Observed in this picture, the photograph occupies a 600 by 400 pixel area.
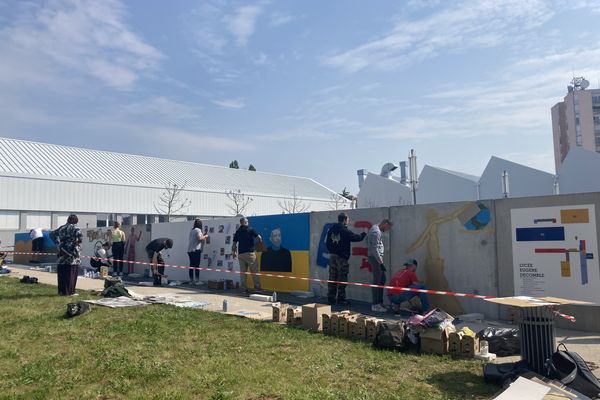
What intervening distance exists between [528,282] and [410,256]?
2540 millimetres

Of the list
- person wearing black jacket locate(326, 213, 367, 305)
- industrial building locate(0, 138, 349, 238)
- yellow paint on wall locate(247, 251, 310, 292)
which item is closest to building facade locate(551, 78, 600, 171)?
industrial building locate(0, 138, 349, 238)

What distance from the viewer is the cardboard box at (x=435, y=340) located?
6289 mm

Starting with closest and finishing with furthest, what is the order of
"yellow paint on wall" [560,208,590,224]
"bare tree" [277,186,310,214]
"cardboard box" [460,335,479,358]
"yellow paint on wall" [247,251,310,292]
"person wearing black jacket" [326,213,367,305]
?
"cardboard box" [460,335,479,358] → "yellow paint on wall" [560,208,590,224] → "person wearing black jacket" [326,213,367,305] → "yellow paint on wall" [247,251,310,292] → "bare tree" [277,186,310,214]

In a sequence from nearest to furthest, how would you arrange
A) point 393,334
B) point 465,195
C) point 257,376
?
point 257,376, point 393,334, point 465,195

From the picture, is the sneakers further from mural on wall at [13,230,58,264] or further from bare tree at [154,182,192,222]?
bare tree at [154,182,192,222]

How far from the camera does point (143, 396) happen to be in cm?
485

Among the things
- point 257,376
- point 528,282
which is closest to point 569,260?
point 528,282

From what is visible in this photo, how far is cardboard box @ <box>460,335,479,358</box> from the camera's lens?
6.08m

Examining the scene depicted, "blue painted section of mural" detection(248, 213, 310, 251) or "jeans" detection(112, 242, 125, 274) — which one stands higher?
"blue painted section of mural" detection(248, 213, 310, 251)

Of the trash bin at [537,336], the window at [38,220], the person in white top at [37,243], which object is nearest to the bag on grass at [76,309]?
the trash bin at [537,336]

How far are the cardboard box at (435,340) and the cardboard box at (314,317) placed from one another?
2.00m

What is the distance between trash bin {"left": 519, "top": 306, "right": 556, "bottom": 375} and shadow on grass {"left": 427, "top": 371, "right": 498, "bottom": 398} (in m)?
0.59

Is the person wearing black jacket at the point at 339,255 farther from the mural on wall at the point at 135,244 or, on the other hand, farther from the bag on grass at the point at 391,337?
the mural on wall at the point at 135,244

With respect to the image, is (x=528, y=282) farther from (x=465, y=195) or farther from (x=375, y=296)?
(x=465, y=195)
